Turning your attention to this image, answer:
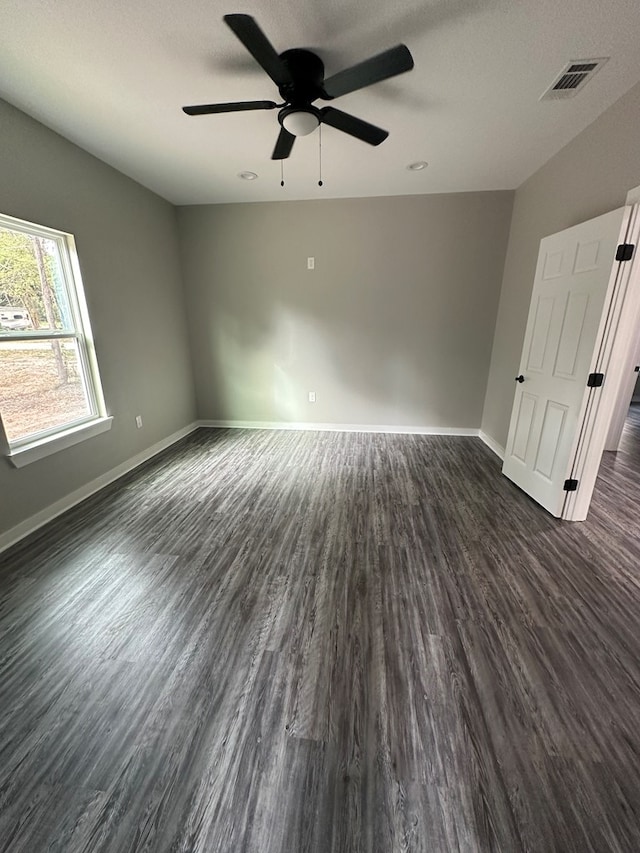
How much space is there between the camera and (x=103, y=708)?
128 cm

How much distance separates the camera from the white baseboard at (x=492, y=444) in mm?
3708

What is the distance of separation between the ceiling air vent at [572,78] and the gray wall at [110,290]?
3425mm

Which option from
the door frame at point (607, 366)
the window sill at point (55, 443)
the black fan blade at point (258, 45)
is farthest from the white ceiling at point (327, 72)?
the window sill at point (55, 443)

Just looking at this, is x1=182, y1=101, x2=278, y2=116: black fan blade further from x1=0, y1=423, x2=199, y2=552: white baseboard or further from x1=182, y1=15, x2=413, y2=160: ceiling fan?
x1=0, y1=423, x2=199, y2=552: white baseboard

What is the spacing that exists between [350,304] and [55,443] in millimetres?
3354

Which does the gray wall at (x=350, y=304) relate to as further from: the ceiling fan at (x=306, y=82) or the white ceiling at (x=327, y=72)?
the ceiling fan at (x=306, y=82)

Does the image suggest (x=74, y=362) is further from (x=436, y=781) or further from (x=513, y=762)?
(x=513, y=762)

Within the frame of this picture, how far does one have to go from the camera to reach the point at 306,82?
1771 millimetres

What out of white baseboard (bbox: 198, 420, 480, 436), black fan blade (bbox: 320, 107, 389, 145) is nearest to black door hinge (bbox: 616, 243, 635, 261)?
black fan blade (bbox: 320, 107, 389, 145)

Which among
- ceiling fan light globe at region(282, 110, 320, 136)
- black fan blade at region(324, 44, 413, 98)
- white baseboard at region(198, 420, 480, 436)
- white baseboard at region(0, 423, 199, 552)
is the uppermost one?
black fan blade at region(324, 44, 413, 98)

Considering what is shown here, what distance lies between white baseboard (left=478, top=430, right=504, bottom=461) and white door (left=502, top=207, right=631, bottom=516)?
1.99 feet

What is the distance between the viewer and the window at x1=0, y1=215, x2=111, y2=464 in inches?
89.7

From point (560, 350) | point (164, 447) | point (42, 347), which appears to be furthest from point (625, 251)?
point (164, 447)

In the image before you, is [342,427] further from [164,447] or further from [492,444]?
[164,447]
